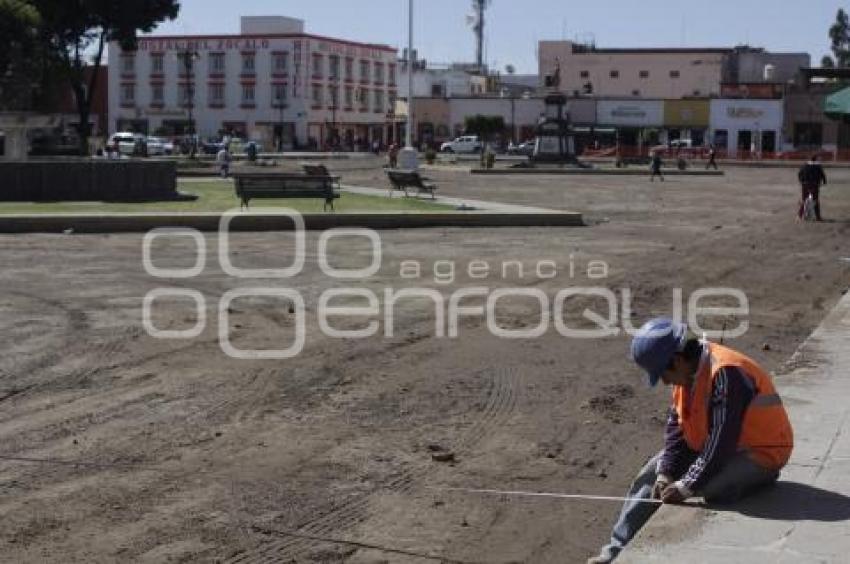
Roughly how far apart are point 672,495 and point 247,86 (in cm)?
10458

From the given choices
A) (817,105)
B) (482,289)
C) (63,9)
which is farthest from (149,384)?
(817,105)

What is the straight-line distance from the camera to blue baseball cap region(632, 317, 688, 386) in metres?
5.52

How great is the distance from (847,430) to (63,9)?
59411mm

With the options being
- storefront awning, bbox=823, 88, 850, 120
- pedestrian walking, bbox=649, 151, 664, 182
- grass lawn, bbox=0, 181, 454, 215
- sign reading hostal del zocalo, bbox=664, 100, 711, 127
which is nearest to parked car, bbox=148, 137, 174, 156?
pedestrian walking, bbox=649, 151, 664, 182

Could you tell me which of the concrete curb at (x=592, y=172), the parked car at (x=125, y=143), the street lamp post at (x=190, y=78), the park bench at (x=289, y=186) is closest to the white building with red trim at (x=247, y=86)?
the street lamp post at (x=190, y=78)

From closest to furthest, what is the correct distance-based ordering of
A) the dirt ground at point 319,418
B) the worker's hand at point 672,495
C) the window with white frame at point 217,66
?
the worker's hand at point 672,495, the dirt ground at point 319,418, the window with white frame at point 217,66

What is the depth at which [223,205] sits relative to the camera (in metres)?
28.3

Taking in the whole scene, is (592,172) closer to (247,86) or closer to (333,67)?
(247,86)

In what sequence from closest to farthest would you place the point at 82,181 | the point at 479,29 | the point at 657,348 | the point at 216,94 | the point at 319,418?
1. the point at 657,348
2. the point at 319,418
3. the point at 82,181
4. the point at 216,94
5. the point at 479,29

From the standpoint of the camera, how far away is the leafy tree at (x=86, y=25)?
202 feet

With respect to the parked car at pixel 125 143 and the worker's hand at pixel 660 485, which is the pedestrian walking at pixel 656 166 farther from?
the worker's hand at pixel 660 485

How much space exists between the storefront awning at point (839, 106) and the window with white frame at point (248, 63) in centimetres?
9520

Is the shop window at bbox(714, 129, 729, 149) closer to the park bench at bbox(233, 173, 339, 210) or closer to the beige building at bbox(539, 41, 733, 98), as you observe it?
the beige building at bbox(539, 41, 733, 98)

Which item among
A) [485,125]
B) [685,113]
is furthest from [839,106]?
[485,125]
